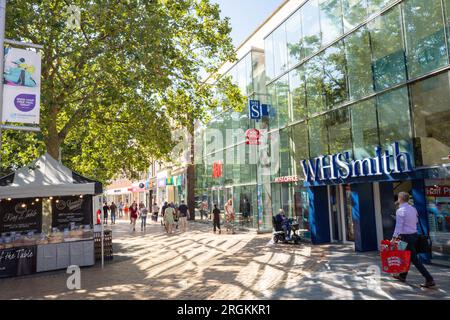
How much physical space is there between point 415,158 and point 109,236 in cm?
981

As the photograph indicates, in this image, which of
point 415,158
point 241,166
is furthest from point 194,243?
point 415,158

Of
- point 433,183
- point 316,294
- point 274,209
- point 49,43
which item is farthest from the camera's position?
point 274,209

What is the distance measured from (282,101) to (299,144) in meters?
2.63

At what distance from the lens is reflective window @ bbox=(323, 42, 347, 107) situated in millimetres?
12844

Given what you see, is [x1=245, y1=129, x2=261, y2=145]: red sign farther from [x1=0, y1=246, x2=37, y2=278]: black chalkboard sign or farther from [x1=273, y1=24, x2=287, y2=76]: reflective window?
[x1=0, y1=246, x2=37, y2=278]: black chalkboard sign

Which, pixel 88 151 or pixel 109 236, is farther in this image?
pixel 88 151

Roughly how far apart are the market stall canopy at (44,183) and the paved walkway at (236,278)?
90.1 inches

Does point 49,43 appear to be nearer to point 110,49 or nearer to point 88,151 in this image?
point 110,49

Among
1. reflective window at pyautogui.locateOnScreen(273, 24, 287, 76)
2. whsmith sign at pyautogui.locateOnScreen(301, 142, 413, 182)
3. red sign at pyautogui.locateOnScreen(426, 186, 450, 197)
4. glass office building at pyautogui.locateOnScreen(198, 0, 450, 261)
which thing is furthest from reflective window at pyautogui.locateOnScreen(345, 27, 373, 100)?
reflective window at pyautogui.locateOnScreen(273, 24, 287, 76)

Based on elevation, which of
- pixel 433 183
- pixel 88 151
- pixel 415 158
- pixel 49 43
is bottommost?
pixel 433 183

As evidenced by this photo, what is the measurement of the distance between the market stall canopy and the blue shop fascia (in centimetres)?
793

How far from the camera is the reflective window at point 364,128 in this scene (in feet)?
37.1

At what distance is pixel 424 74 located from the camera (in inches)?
373
